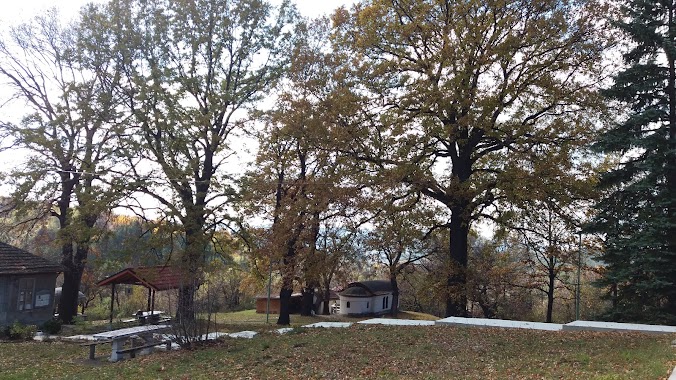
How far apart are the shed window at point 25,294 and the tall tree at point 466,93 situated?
13906 millimetres

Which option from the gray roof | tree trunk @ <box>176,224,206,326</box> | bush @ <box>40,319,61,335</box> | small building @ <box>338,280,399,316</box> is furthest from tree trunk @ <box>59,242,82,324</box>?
small building @ <box>338,280,399,316</box>

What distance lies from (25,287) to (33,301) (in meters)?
0.73

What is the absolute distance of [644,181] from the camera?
12.7 metres

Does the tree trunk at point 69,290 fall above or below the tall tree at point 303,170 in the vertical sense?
below

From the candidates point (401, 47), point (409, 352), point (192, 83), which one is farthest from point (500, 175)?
point (192, 83)

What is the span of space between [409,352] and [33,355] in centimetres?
1041

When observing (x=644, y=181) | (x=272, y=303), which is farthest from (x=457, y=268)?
(x=272, y=303)

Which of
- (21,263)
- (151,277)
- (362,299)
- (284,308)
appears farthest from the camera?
(362,299)

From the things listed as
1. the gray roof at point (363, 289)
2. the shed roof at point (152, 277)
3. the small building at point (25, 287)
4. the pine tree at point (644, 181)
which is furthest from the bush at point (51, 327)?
the gray roof at point (363, 289)

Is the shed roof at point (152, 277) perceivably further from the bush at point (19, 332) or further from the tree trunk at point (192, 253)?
the bush at point (19, 332)

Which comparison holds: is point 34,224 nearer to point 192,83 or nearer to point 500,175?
point 192,83

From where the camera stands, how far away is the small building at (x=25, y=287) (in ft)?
62.7

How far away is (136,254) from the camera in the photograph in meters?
19.3

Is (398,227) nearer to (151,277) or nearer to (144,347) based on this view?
(144,347)
